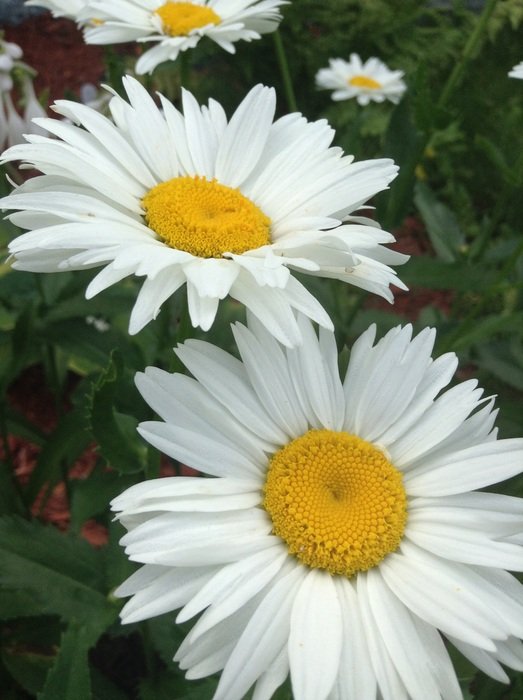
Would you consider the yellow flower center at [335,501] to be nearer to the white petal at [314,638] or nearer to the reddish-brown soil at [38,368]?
the white petal at [314,638]

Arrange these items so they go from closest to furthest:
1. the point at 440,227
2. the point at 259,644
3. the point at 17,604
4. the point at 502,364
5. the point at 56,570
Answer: the point at 259,644 → the point at 56,570 → the point at 17,604 → the point at 502,364 → the point at 440,227

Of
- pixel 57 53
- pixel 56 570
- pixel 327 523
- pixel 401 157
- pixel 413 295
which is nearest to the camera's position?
pixel 327 523

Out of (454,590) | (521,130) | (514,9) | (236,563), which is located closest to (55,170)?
(236,563)

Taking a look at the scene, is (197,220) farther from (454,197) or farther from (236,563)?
(454,197)

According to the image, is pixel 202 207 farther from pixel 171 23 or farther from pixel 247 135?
pixel 171 23

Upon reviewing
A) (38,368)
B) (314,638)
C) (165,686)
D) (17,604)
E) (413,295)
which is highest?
(314,638)

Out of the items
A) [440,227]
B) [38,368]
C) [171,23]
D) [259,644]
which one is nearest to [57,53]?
[38,368]

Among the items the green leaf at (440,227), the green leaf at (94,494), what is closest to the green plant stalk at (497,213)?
the green leaf at (440,227)
